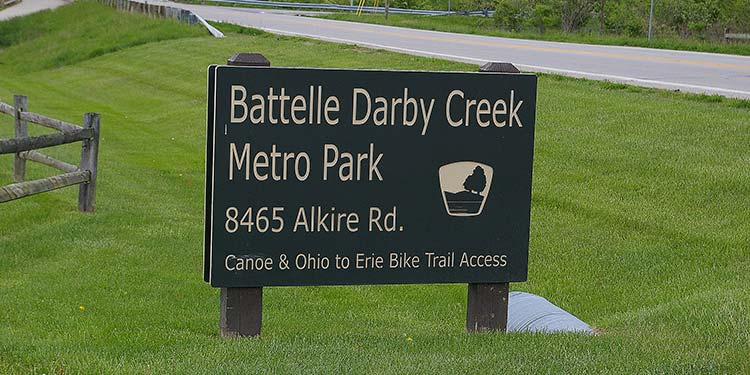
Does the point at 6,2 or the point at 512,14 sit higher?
the point at 512,14

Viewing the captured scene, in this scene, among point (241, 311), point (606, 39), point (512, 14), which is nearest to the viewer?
point (241, 311)

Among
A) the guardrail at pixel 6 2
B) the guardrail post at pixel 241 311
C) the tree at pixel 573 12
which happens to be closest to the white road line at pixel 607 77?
the guardrail post at pixel 241 311

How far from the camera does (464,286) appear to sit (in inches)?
331

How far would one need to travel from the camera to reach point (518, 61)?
2078 centimetres

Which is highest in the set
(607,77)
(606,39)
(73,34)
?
(606,39)

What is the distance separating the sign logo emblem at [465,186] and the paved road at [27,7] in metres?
44.3

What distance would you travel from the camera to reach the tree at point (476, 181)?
18.0ft

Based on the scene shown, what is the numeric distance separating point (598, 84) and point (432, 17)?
28.9 metres

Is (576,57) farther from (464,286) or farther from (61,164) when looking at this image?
(464,286)

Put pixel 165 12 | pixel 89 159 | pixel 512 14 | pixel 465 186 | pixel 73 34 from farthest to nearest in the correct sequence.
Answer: pixel 73 34 → pixel 512 14 → pixel 165 12 → pixel 89 159 → pixel 465 186

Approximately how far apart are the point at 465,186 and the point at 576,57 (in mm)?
16692

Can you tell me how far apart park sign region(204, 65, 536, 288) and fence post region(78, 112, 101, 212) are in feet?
20.0

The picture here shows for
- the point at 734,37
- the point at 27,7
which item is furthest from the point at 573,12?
the point at 27,7

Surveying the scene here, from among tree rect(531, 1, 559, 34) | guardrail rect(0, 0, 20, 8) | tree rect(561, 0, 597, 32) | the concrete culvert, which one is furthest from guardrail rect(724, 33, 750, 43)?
guardrail rect(0, 0, 20, 8)
